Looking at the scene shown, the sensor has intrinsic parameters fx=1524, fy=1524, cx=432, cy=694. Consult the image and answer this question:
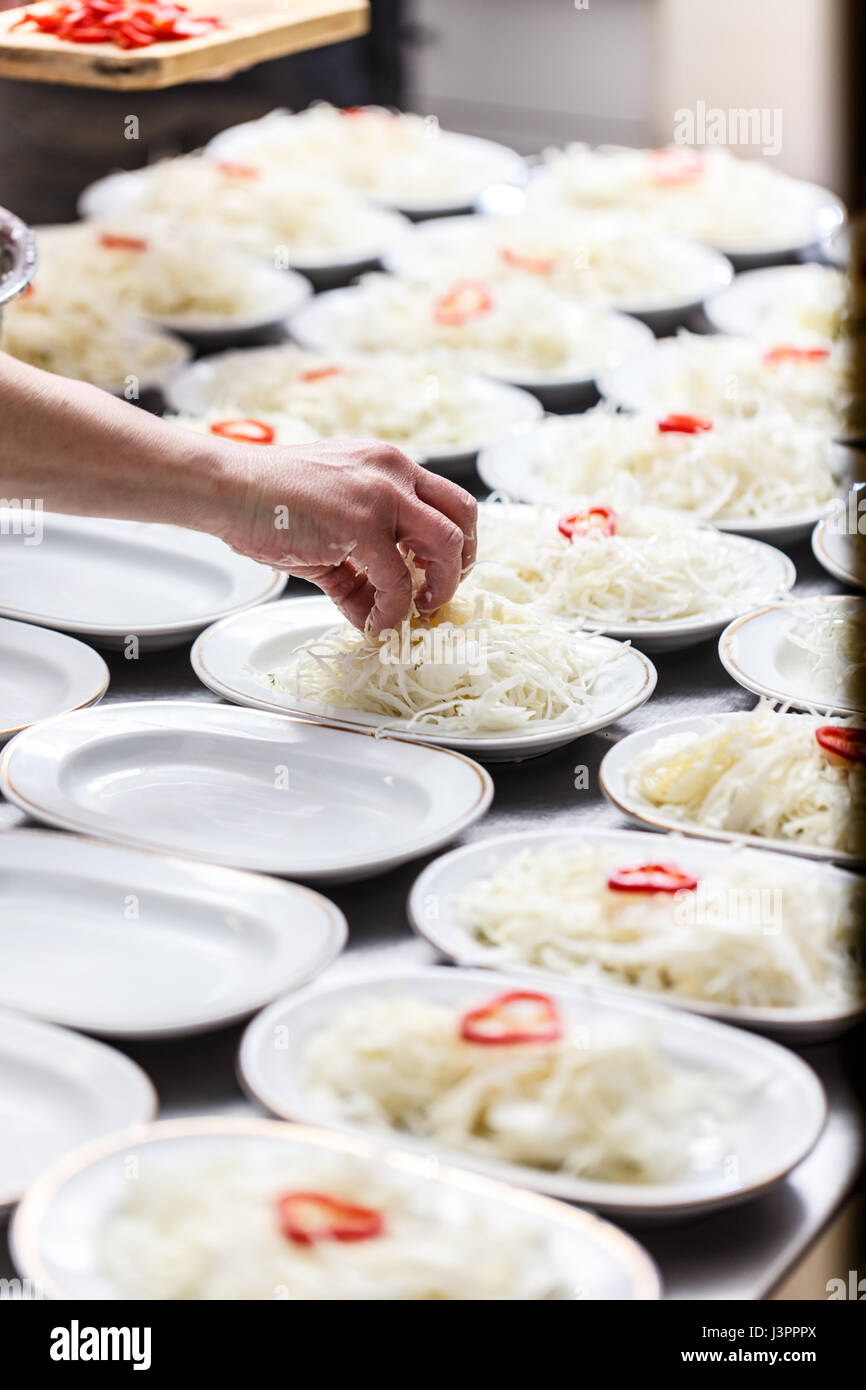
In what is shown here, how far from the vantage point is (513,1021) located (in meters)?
1.27

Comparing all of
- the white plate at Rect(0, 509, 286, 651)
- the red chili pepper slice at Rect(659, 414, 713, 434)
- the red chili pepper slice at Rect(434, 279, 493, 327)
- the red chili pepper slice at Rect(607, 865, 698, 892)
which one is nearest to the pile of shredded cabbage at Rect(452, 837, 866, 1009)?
the red chili pepper slice at Rect(607, 865, 698, 892)

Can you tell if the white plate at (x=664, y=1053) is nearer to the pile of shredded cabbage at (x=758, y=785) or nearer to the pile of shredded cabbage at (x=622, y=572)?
the pile of shredded cabbage at (x=758, y=785)

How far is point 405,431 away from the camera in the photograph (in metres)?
2.71

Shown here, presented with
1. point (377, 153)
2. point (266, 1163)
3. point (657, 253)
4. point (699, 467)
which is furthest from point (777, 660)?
point (377, 153)

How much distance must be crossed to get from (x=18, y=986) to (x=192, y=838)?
0.31 metres

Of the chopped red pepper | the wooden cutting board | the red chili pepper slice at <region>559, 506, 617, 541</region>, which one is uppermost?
the wooden cutting board

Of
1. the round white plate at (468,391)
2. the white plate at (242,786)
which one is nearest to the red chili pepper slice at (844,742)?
the white plate at (242,786)

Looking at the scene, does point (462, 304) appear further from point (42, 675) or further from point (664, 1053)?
point (664, 1053)

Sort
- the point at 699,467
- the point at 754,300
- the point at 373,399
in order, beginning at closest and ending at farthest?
the point at 699,467, the point at 373,399, the point at 754,300

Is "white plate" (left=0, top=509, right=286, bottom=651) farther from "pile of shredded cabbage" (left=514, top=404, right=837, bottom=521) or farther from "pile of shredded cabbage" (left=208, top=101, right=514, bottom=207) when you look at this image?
"pile of shredded cabbage" (left=208, top=101, right=514, bottom=207)

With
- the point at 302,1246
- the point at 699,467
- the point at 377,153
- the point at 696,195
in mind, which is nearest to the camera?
the point at 302,1246

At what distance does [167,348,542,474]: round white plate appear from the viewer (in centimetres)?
265

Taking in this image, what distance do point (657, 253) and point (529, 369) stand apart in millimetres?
664
